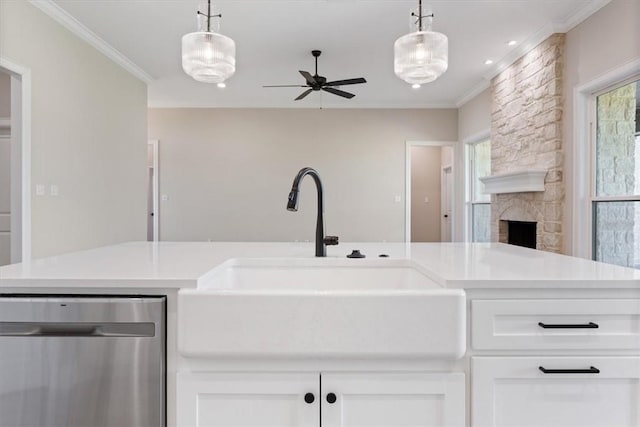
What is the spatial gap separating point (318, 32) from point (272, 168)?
116 inches

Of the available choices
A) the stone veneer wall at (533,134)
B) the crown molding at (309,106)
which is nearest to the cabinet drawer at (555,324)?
the stone veneer wall at (533,134)

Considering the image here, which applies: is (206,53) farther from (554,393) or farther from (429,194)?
(429,194)

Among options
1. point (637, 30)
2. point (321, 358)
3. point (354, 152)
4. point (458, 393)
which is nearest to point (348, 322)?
point (321, 358)

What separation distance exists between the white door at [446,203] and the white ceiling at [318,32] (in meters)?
2.29

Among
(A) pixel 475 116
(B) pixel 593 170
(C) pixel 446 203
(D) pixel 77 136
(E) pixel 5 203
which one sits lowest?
(E) pixel 5 203

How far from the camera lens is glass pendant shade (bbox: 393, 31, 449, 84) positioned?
2178 mm

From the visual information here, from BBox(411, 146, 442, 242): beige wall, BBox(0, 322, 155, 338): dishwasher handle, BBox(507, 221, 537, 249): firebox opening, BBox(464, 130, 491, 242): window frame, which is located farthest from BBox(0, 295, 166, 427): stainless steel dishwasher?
BBox(411, 146, 442, 242): beige wall

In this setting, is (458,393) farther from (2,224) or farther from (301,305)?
(2,224)

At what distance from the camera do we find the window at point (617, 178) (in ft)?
9.32

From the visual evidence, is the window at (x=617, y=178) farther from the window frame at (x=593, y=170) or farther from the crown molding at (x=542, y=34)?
the crown molding at (x=542, y=34)

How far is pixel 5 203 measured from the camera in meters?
3.45

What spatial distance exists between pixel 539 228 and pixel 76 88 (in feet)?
15.8

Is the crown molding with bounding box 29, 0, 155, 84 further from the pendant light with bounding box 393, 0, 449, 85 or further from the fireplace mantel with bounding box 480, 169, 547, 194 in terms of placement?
the fireplace mantel with bounding box 480, 169, 547, 194

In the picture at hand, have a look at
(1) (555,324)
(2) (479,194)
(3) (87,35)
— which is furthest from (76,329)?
(2) (479,194)
